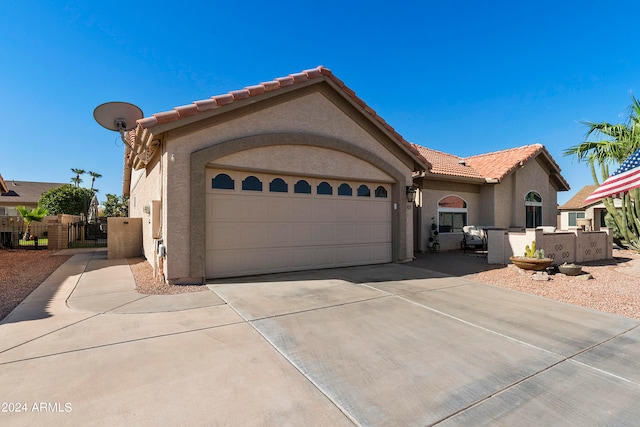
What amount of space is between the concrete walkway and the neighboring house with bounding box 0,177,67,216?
43.8m

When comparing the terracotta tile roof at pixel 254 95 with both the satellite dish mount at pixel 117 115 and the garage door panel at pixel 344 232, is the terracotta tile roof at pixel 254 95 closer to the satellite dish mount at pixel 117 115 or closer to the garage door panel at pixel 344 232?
the satellite dish mount at pixel 117 115

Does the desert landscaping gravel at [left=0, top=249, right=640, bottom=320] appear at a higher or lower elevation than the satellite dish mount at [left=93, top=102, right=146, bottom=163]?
lower

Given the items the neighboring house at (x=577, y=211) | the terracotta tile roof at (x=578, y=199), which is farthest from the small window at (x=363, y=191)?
the terracotta tile roof at (x=578, y=199)

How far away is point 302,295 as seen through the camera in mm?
6609

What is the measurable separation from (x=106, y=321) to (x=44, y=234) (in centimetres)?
2029

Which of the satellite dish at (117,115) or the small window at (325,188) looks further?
the small window at (325,188)

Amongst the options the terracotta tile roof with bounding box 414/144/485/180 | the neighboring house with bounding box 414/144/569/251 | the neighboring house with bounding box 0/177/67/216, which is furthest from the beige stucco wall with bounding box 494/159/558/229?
the neighboring house with bounding box 0/177/67/216

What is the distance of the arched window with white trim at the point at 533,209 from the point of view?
17.2 meters

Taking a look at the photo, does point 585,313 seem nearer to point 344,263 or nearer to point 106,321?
point 344,263

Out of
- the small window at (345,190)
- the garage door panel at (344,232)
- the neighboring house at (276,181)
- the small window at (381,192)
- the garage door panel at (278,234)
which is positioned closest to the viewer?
the neighboring house at (276,181)

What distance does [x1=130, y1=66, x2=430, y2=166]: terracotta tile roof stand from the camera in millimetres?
6753

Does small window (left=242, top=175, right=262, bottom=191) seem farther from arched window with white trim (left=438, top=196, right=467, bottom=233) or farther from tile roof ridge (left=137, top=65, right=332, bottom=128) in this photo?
arched window with white trim (left=438, top=196, right=467, bottom=233)

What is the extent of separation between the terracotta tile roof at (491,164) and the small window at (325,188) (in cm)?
626

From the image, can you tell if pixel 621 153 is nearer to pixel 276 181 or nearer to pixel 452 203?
pixel 452 203
